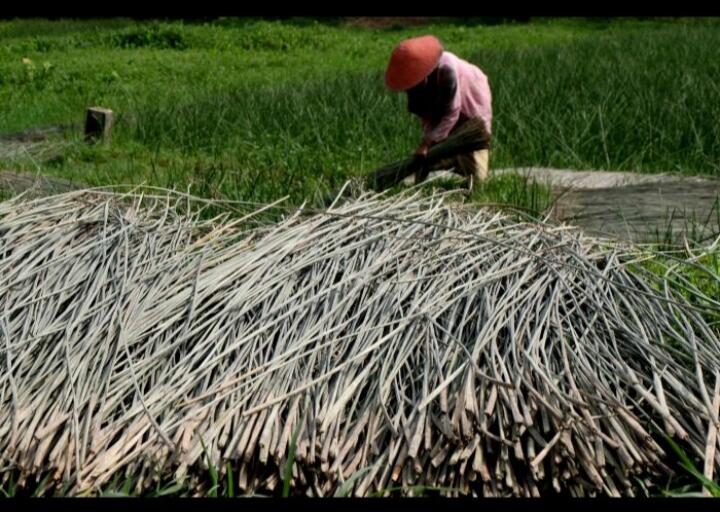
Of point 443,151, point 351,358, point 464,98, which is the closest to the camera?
point 351,358

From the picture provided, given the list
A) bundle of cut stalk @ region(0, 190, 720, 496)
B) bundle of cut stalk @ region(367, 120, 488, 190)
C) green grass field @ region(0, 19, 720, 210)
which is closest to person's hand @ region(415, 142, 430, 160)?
bundle of cut stalk @ region(367, 120, 488, 190)

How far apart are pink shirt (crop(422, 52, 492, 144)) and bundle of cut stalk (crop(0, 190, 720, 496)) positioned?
2.49 meters

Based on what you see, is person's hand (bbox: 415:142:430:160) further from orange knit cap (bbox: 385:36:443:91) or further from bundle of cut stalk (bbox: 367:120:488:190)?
orange knit cap (bbox: 385:36:443:91)

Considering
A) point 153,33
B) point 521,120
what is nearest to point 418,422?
point 521,120

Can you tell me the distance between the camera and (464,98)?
579cm

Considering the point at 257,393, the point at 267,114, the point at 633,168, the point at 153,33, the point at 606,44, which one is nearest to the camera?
the point at 257,393

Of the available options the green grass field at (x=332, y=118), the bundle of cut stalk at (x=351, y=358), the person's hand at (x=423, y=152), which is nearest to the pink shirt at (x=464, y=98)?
the person's hand at (x=423, y=152)

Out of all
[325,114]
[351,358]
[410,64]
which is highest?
[351,358]

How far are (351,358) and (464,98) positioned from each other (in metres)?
3.68

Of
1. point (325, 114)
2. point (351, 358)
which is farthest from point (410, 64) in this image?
point (351, 358)

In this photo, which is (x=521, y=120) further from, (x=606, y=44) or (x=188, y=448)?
(x=606, y=44)

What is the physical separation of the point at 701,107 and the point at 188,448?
5454 millimetres

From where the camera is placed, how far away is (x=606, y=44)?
12.5m

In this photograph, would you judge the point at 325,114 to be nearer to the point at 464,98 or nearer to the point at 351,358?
the point at 464,98
